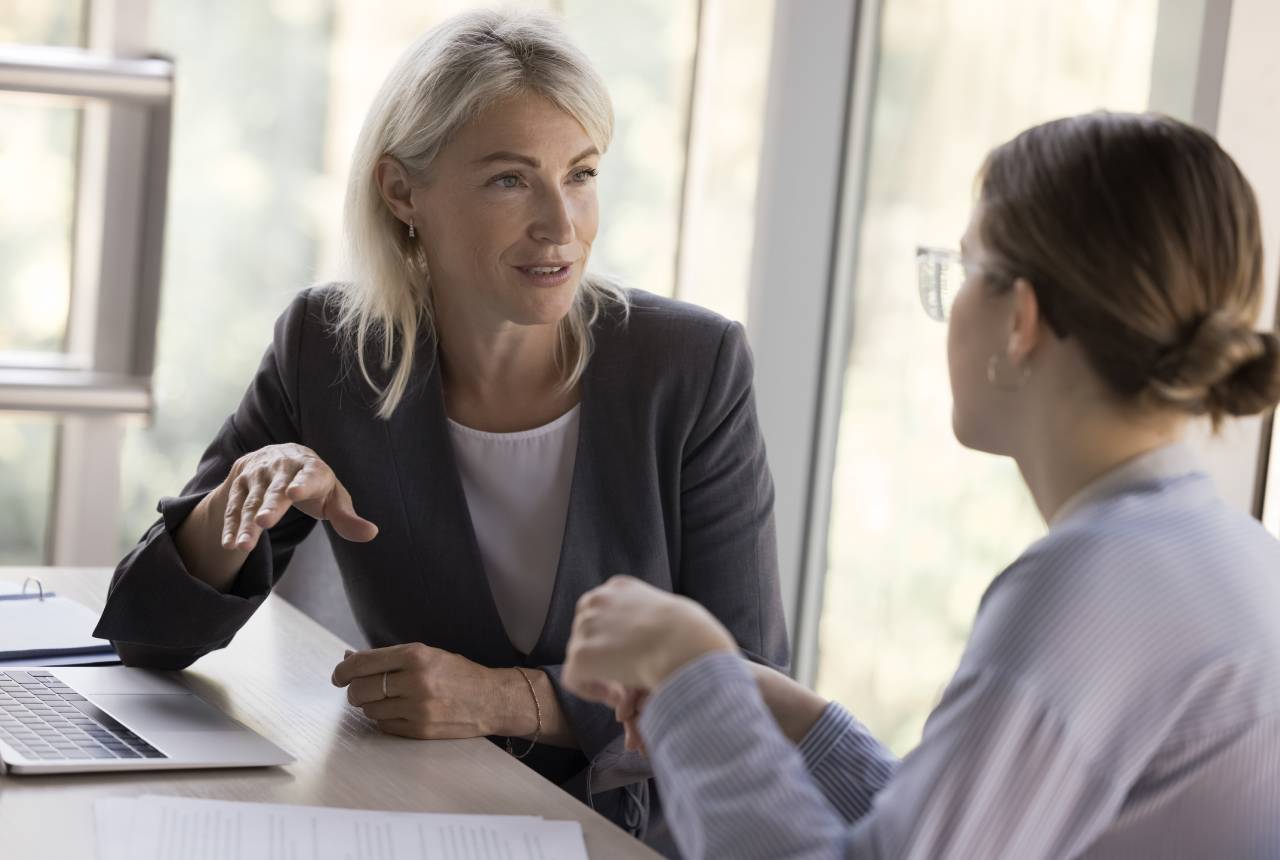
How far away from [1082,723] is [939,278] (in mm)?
411

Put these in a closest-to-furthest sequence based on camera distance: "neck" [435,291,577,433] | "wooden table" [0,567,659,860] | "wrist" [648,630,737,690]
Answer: "wrist" [648,630,737,690], "wooden table" [0,567,659,860], "neck" [435,291,577,433]

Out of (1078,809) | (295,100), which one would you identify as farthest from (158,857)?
(295,100)

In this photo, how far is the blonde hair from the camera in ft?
5.61

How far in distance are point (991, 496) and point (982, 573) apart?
0.16 meters

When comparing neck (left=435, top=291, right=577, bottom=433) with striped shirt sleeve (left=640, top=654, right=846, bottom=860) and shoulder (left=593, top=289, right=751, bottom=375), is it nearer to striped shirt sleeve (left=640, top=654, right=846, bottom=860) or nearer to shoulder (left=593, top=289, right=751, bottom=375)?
shoulder (left=593, top=289, right=751, bottom=375)

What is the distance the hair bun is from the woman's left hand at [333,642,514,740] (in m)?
0.74

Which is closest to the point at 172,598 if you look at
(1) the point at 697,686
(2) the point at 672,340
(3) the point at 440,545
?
(3) the point at 440,545

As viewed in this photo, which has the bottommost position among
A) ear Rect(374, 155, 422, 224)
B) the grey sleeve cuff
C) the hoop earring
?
the grey sleeve cuff

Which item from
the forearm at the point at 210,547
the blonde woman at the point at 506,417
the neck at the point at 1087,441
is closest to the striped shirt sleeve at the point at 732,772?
the neck at the point at 1087,441

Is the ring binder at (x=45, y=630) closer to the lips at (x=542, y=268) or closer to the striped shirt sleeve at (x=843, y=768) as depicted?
the lips at (x=542, y=268)

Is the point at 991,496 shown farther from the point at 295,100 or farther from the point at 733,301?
the point at 295,100

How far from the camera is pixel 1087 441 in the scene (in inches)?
40.3

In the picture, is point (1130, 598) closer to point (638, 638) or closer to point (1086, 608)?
point (1086, 608)

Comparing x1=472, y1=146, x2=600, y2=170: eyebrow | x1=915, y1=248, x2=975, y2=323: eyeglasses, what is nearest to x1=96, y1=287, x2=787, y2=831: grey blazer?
x1=472, y1=146, x2=600, y2=170: eyebrow
